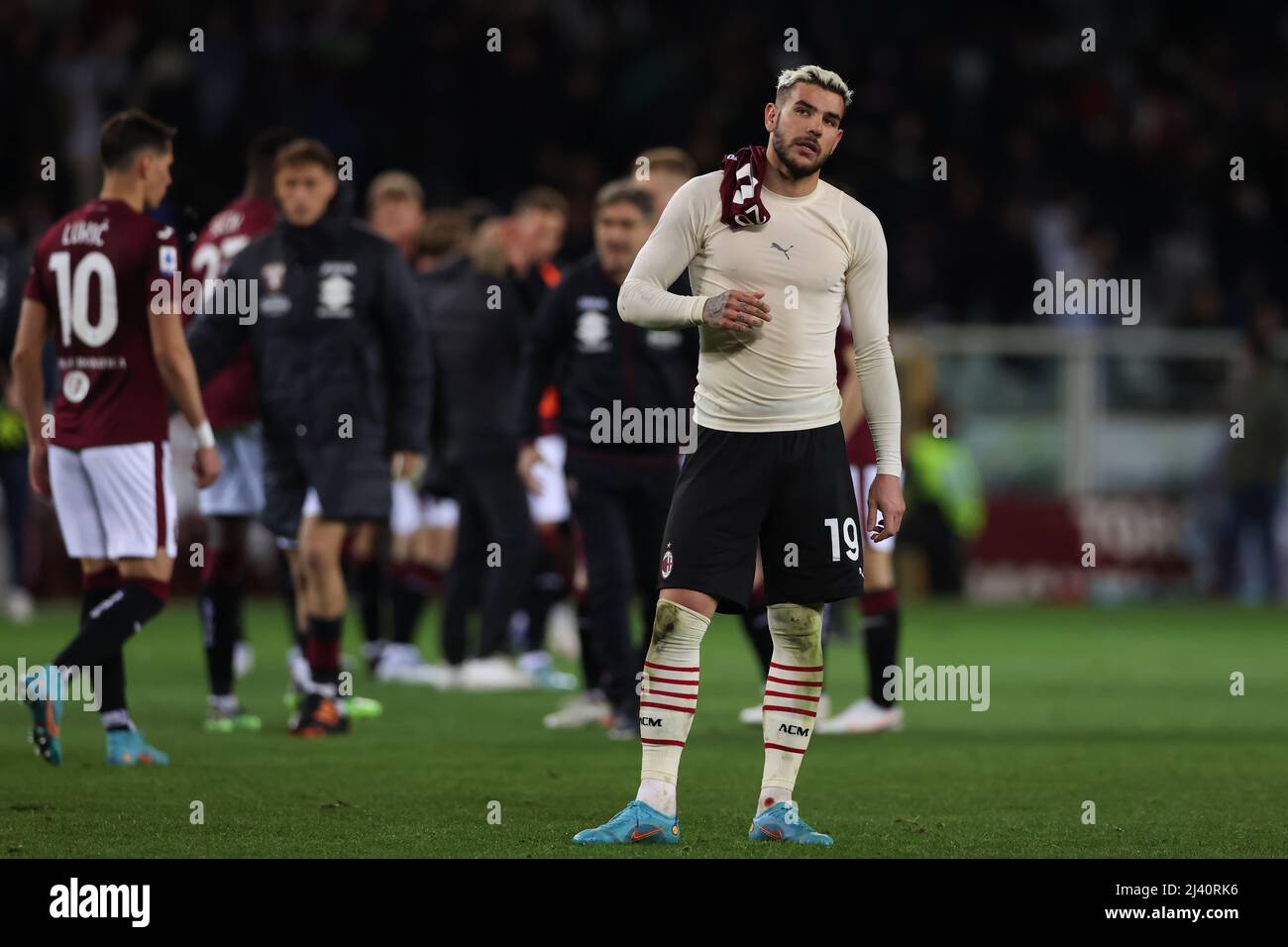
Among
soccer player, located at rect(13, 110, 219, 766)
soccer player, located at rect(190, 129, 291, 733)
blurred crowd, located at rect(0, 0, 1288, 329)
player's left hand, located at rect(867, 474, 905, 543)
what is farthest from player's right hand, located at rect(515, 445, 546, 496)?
blurred crowd, located at rect(0, 0, 1288, 329)

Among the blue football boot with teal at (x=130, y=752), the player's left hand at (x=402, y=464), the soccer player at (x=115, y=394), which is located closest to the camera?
the soccer player at (x=115, y=394)

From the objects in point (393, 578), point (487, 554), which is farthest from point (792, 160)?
point (393, 578)

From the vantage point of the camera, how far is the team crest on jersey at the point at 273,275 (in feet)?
32.7

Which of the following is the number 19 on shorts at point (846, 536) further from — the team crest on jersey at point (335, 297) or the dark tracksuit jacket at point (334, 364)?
the team crest on jersey at point (335, 297)

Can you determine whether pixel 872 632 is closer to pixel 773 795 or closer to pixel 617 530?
pixel 617 530

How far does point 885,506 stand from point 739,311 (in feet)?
2.97

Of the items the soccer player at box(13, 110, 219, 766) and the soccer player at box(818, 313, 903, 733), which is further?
the soccer player at box(818, 313, 903, 733)

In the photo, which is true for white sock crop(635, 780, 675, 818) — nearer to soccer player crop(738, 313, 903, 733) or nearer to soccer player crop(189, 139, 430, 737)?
soccer player crop(189, 139, 430, 737)

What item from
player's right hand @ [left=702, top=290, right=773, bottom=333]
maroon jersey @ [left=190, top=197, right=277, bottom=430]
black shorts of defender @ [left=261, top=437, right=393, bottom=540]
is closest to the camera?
player's right hand @ [left=702, top=290, right=773, bottom=333]

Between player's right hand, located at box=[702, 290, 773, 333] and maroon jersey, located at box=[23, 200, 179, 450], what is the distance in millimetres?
3017

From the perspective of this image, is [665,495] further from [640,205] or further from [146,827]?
[146,827]

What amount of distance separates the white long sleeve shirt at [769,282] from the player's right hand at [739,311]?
0.21m

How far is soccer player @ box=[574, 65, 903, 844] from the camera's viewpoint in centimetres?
682

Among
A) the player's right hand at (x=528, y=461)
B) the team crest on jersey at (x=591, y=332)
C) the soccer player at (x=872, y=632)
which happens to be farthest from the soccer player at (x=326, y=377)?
the soccer player at (x=872, y=632)
